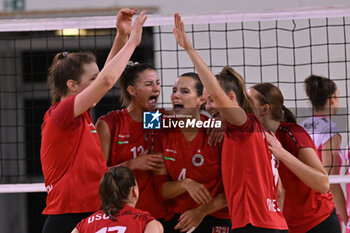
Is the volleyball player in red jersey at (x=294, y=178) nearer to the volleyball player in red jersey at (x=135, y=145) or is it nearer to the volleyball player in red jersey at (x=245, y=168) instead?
the volleyball player in red jersey at (x=245, y=168)

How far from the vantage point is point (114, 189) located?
246 cm

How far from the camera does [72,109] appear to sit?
246 centimetres

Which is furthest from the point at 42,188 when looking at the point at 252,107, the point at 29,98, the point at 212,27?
the point at 29,98

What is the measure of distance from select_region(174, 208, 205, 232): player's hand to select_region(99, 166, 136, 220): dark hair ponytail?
16.4 inches

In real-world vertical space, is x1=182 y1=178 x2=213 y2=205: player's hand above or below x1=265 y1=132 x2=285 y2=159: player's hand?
below

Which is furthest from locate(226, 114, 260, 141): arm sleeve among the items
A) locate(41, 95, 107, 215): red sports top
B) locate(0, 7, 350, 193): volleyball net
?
locate(0, 7, 350, 193): volleyball net

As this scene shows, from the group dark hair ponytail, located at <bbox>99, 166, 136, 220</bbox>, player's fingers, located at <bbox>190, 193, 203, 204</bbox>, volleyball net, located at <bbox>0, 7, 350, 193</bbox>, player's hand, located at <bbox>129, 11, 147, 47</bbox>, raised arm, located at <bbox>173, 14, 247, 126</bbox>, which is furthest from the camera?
volleyball net, located at <bbox>0, 7, 350, 193</bbox>

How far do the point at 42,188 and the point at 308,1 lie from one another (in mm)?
4009

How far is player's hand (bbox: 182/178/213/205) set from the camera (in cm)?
270

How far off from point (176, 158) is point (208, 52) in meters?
2.85

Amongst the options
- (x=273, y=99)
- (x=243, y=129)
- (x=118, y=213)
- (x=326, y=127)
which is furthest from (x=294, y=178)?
(x=326, y=127)

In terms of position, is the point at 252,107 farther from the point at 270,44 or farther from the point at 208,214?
the point at 270,44

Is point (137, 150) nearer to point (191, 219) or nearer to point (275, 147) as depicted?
point (191, 219)

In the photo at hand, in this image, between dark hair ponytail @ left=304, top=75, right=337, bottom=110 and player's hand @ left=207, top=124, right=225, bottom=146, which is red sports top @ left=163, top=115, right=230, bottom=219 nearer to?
player's hand @ left=207, top=124, right=225, bottom=146
